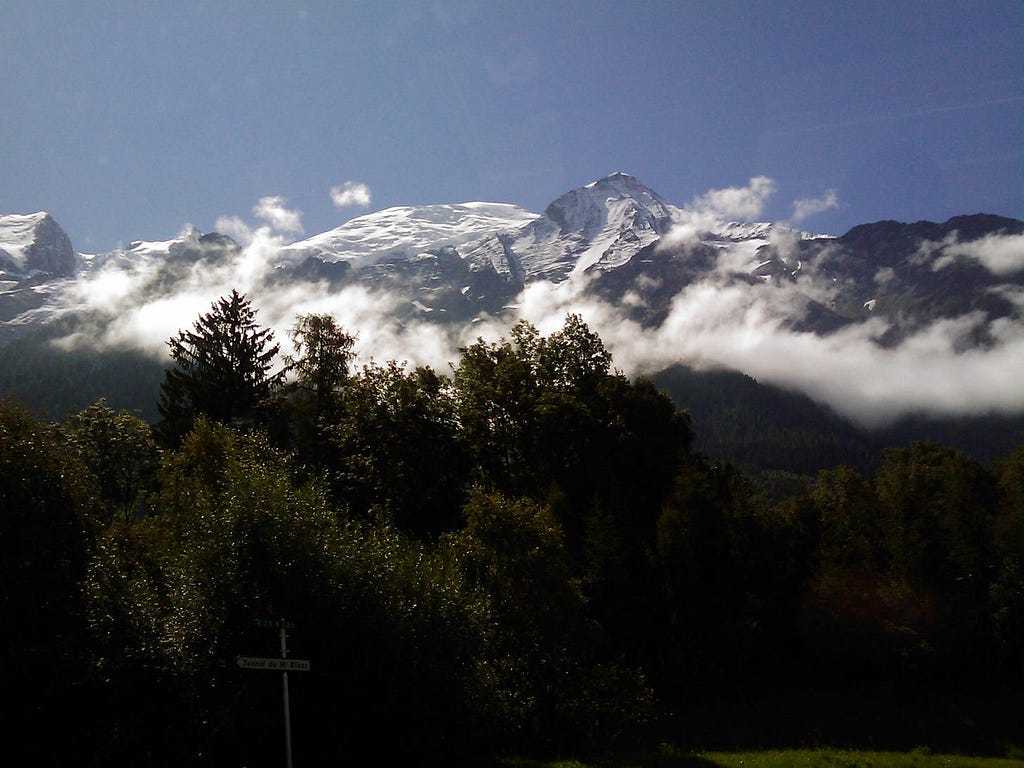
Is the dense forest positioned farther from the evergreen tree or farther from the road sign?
the road sign

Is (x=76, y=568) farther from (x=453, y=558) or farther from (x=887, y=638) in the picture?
(x=887, y=638)

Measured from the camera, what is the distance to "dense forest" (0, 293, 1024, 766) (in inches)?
728

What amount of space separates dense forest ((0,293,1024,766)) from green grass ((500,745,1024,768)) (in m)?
1.51

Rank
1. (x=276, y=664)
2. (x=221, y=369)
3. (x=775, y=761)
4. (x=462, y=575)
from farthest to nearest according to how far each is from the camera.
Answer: (x=221, y=369), (x=462, y=575), (x=775, y=761), (x=276, y=664)

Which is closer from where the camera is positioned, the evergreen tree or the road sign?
the road sign

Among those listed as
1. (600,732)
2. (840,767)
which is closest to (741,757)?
(840,767)

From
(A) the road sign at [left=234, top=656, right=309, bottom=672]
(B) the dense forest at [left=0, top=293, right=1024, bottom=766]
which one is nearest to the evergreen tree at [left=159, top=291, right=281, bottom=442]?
(B) the dense forest at [left=0, top=293, right=1024, bottom=766]

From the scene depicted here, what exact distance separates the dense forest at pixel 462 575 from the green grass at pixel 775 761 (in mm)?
1514

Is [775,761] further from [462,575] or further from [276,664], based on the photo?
[276,664]

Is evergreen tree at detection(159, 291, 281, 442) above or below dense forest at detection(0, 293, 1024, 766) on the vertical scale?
above

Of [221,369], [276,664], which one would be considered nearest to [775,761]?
[276,664]

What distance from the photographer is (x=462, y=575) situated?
78.4 feet

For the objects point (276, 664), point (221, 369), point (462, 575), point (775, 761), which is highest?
point (221, 369)

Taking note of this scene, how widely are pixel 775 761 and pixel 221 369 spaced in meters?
44.0
